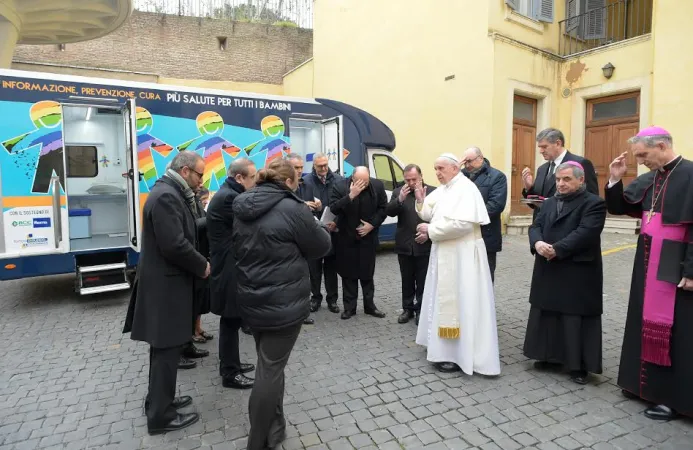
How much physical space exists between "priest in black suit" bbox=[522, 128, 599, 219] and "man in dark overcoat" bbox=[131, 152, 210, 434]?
3.00 meters

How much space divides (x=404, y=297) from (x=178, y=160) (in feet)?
10.6

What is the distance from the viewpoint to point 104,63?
55.6ft

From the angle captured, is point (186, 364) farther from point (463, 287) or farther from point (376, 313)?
point (463, 287)

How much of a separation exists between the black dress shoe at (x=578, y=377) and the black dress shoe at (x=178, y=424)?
9.63 feet

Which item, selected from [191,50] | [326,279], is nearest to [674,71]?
[326,279]

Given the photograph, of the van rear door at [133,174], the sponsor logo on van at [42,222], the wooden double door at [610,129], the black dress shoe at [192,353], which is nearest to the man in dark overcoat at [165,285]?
the black dress shoe at [192,353]

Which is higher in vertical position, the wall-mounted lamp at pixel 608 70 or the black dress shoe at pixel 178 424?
the wall-mounted lamp at pixel 608 70

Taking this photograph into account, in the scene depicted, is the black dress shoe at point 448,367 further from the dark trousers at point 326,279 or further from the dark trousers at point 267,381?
the dark trousers at point 326,279

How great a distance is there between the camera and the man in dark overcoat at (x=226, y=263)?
3510mm

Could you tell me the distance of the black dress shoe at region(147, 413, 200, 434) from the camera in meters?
2.97

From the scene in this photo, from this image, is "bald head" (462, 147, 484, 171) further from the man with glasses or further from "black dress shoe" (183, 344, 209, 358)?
"black dress shoe" (183, 344, 209, 358)

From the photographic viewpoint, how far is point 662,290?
125 inches

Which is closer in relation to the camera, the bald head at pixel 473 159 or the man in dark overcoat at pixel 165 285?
the man in dark overcoat at pixel 165 285

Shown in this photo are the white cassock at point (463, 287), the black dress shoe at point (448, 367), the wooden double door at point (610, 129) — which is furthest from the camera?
the wooden double door at point (610, 129)
